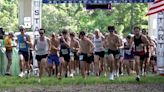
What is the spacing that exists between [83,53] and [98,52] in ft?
9.07

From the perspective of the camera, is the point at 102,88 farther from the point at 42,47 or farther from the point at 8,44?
the point at 8,44

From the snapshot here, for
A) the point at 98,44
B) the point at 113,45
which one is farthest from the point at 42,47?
the point at 98,44

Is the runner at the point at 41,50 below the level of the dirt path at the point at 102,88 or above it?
above

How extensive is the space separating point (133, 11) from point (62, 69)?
40882mm

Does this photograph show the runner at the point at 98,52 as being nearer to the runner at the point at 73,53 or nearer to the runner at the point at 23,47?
the runner at the point at 73,53

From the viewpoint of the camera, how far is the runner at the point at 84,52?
2173 cm

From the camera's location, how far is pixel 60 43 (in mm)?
23578

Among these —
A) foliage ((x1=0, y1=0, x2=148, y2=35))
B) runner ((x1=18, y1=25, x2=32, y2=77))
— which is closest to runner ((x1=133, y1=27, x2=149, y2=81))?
runner ((x1=18, y1=25, x2=32, y2=77))

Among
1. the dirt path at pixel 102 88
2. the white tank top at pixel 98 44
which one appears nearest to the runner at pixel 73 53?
the white tank top at pixel 98 44

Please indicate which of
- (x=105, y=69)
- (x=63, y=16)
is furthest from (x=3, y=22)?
(x=105, y=69)

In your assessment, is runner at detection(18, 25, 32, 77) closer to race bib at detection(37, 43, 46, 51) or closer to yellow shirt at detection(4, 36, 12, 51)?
race bib at detection(37, 43, 46, 51)

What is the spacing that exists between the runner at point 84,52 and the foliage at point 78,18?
42.1 meters

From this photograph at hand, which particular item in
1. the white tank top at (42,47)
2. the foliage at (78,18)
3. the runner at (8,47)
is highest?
the white tank top at (42,47)

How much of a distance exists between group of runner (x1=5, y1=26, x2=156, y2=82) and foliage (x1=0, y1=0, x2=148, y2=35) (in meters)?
38.9
